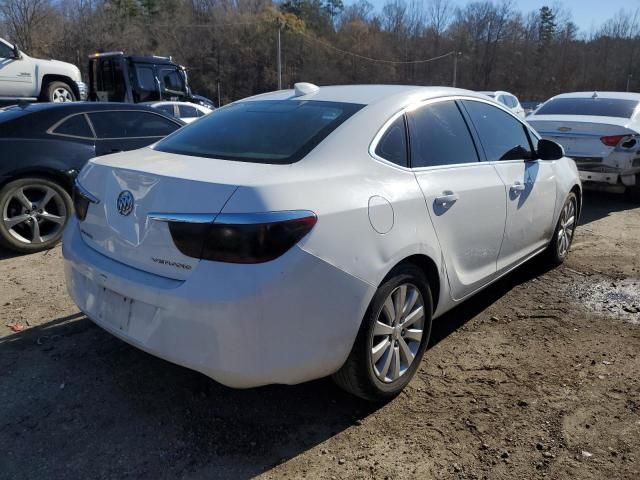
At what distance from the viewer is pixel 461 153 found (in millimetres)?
3428

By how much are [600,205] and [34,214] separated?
7381mm

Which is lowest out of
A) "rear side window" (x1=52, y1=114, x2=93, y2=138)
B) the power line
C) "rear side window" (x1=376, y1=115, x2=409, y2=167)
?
"rear side window" (x1=52, y1=114, x2=93, y2=138)

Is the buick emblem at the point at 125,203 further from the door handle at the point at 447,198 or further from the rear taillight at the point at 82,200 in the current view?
the door handle at the point at 447,198

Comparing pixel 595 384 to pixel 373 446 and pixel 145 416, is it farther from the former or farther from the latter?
pixel 145 416

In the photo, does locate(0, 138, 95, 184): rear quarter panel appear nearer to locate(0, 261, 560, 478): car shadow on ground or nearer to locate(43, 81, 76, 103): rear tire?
locate(0, 261, 560, 478): car shadow on ground

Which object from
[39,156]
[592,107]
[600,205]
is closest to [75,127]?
[39,156]

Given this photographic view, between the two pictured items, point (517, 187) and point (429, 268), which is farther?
point (517, 187)

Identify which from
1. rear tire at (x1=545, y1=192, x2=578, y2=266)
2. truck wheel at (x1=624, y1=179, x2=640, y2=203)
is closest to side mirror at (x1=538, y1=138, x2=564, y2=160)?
rear tire at (x1=545, y1=192, x2=578, y2=266)

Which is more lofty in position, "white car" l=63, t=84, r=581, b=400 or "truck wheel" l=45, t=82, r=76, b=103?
"truck wheel" l=45, t=82, r=76, b=103

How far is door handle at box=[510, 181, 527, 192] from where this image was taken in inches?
149

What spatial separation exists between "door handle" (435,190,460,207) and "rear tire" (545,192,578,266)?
209 cm

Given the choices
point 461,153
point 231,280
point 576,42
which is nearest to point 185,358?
point 231,280

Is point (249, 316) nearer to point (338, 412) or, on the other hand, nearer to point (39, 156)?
point (338, 412)

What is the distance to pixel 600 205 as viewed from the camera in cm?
807
